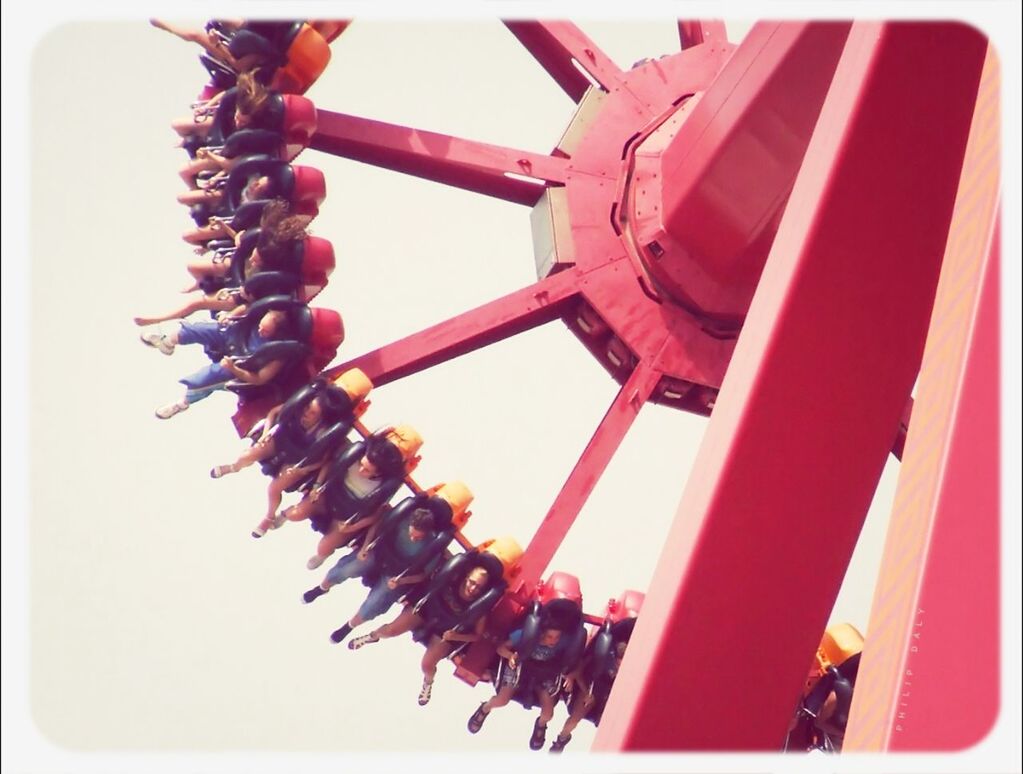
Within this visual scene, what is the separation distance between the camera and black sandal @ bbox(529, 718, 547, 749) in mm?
7168

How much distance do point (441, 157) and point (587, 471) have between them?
66.5 inches

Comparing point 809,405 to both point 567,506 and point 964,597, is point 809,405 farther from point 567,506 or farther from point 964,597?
point 567,506

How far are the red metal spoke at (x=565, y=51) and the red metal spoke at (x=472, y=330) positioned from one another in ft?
4.22

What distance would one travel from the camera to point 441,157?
7578mm

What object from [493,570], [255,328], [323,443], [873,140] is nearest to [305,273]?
[255,328]

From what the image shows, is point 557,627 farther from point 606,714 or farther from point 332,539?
point 606,714

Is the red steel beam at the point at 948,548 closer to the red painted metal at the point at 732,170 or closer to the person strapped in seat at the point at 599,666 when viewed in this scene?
the red painted metal at the point at 732,170

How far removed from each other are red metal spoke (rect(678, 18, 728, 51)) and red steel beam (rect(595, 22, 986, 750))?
4.54 metres

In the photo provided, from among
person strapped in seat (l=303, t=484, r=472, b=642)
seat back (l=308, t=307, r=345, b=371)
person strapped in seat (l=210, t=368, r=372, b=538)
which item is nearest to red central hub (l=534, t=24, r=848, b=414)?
seat back (l=308, t=307, r=345, b=371)

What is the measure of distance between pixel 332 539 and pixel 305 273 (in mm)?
1175

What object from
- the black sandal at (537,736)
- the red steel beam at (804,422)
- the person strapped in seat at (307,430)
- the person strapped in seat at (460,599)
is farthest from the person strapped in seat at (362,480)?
the red steel beam at (804,422)

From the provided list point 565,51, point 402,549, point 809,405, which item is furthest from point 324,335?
point 809,405

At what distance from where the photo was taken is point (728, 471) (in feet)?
12.3

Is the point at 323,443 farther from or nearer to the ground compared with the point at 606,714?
farther from the ground
